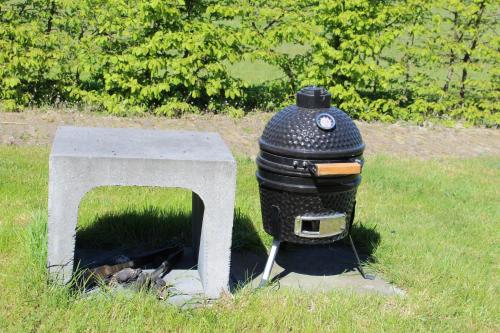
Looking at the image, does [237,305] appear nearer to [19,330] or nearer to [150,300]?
[150,300]

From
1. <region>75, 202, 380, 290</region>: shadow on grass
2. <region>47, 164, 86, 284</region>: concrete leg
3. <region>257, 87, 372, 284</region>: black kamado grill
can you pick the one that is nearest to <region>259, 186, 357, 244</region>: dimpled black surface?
<region>257, 87, 372, 284</region>: black kamado grill

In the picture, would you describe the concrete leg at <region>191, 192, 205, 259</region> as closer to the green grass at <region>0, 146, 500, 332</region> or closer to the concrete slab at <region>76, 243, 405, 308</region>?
the concrete slab at <region>76, 243, 405, 308</region>

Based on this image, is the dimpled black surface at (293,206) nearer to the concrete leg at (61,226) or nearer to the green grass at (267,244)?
the green grass at (267,244)

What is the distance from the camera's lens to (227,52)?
9242mm

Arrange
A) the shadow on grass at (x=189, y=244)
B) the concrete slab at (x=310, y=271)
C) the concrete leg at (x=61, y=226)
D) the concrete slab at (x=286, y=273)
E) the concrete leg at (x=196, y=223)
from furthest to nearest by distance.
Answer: the shadow on grass at (x=189, y=244) < the concrete leg at (x=196, y=223) < the concrete slab at (x=310, y=271) < the concrete slab at (x=286, y=273) < the concrete leg at (x=61, y=226)

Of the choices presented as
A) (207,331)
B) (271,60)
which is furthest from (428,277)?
(271,60)

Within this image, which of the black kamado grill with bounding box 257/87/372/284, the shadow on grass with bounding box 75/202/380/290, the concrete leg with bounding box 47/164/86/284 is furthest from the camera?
the shadow on grass with bounding box 75/202/380/290

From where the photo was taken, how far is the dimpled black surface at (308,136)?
407 centimetres

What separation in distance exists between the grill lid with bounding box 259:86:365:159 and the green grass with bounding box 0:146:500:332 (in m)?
0.87

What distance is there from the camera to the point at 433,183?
7.23 m

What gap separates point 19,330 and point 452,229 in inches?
145

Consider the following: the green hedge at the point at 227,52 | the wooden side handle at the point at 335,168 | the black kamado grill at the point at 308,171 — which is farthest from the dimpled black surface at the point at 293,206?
the green hedge at the point at 227,52

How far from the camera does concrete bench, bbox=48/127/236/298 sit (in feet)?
12.1

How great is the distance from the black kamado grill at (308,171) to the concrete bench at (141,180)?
35 centimetres
